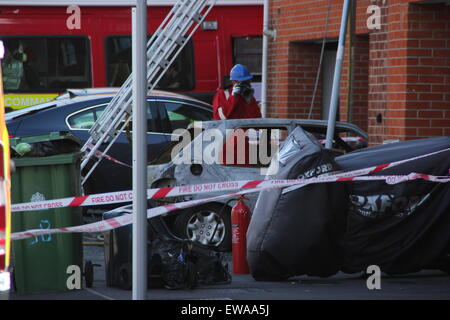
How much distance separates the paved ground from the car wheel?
1.50 meters

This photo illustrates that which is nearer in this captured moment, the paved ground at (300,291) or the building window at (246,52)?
the paved ground at (300,291)

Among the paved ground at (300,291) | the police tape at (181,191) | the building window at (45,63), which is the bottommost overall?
the paved ground at (300,291)

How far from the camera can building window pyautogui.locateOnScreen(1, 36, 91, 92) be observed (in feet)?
67.4

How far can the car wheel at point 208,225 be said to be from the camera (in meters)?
11.2

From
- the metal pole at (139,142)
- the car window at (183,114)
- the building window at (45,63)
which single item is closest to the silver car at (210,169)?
the car window at (183,114)

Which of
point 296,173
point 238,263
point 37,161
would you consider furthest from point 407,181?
point 37,161

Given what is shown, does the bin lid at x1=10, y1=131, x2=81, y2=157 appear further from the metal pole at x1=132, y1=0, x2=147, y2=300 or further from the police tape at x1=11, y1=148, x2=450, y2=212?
the metal pole at x1=132, y1=0, x2=147, y2=300

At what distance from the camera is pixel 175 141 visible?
38.6 ft

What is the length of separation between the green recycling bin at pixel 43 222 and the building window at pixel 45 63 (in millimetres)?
11920

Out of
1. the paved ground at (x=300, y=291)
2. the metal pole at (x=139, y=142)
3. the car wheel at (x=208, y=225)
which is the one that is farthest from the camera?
the car wheel at (x=208, y=225)

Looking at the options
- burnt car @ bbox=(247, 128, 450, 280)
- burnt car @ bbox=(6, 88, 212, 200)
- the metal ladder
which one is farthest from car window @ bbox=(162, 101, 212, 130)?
burnt car @ bbox=(247, 128, 450, 280)

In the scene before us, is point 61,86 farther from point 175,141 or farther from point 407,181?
point 407,181

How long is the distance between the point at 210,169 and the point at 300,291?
9.20ft

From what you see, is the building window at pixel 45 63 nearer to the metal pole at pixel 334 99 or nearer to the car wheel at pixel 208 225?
the metal pole at pixel 334 99
